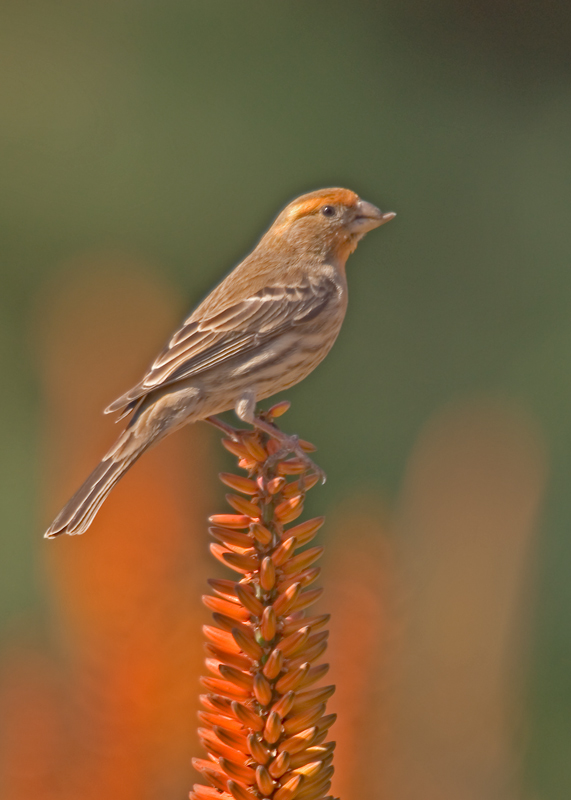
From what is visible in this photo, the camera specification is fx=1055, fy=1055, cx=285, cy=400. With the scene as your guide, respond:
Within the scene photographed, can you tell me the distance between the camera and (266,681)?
1419 millimetres

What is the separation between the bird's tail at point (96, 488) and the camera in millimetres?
2402

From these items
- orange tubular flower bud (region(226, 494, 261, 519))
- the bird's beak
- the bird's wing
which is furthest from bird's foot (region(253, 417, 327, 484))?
the bird's beak

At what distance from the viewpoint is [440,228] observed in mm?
7293

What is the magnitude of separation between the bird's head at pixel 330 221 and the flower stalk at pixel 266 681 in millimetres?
2349

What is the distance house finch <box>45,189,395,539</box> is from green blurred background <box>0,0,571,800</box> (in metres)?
Result: 1.45

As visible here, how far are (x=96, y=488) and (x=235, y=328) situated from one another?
931mm

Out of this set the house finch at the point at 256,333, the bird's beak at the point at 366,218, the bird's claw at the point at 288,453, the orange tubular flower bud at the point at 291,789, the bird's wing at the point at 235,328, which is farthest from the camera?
the bird's beak at the point at 366,218

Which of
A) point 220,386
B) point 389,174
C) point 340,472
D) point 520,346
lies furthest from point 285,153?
point 220,386

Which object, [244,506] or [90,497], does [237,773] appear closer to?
[244,506]

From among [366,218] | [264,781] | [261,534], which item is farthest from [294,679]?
[366,218]

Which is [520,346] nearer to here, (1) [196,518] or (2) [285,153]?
(2) [285,153]

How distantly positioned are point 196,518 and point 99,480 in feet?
0.89

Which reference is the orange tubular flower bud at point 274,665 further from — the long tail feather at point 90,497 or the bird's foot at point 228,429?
the long tail feather at point 90,497

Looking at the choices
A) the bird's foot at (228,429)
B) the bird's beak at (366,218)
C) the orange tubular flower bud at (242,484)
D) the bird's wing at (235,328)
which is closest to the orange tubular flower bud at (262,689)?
the orange tubular flower bud at (242,484)
